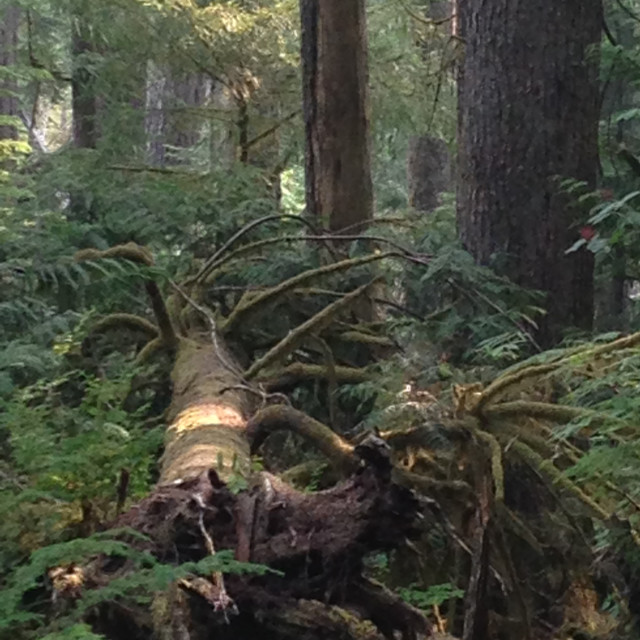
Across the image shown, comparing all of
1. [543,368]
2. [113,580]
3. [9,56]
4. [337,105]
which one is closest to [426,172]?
[9,56]

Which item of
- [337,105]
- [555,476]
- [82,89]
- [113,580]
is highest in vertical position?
[82,89]

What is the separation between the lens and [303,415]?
3887mm

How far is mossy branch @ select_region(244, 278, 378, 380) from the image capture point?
5.05 meters

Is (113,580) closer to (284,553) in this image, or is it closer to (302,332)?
(284,553)

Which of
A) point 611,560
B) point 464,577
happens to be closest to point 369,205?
point 464,577

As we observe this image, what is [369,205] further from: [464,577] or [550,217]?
[464,577]

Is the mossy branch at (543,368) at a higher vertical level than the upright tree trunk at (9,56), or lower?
lower

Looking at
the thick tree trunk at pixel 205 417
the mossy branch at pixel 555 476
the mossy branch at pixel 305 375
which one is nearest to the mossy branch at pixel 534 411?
the mossy branch at pixel 555 476

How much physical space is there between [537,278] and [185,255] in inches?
93.8

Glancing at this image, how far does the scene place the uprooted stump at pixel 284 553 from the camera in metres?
2.48

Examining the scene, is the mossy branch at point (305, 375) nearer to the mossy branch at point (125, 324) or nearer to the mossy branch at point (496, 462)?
the mossy branch at point (125, 324)

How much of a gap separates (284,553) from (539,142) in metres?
4.20

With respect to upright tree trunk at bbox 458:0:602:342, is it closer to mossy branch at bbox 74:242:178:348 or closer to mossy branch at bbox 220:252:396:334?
mossy branch at bbox 220:252:396:334

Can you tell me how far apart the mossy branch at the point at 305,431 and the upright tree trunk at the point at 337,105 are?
11.2 feet
